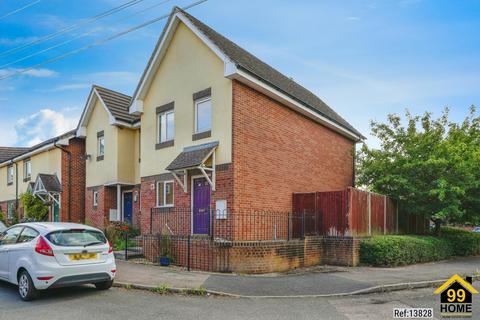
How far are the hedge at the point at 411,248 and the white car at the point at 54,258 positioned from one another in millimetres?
8953

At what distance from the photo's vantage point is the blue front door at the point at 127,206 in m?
21.5

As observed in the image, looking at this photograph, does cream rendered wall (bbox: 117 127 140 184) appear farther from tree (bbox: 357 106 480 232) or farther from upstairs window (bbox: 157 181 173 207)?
A: tree (bbox: 357 106 480 232)

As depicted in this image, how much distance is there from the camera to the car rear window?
8.88 m

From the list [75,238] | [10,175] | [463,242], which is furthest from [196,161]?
[10,175]

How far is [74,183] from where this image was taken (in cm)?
2369

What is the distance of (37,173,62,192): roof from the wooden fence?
44.3 feet

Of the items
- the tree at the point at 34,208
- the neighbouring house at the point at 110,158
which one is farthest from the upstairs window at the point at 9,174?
the neighbouring house at the point at 110,158

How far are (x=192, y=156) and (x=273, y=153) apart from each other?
2989 millimetres

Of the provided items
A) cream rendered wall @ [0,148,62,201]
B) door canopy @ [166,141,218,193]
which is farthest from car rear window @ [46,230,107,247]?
cream rendered wall @ [0,148,62,201]

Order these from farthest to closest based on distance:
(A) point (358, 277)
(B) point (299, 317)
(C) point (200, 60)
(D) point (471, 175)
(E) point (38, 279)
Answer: (D) point (471, 175), (C) point (200, 60), (A) point (358, 277), (E) point (38, 279), (B) point (299, 317)

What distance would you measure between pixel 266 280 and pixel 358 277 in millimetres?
2645

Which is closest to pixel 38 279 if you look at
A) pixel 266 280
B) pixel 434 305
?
pixel 266 280

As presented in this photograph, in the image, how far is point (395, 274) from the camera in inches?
495

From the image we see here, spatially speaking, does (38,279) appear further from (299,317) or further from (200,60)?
(200,60)
